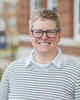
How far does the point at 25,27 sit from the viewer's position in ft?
34.8

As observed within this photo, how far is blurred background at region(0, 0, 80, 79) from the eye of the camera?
25.9 feet

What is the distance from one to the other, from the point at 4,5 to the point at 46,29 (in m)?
11.8

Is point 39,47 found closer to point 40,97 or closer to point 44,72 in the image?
point 44,72

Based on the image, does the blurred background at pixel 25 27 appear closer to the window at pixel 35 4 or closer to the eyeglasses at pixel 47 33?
the window at pixel 35 4

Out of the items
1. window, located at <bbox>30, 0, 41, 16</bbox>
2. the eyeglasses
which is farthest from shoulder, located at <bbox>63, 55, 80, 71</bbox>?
window, located at <bbox>30, 0, 41, 16</bbox>

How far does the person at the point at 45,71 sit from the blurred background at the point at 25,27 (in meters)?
3.54

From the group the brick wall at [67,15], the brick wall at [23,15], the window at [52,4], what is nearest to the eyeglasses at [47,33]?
the brick wall at [67,15]

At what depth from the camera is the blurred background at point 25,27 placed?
788 cm

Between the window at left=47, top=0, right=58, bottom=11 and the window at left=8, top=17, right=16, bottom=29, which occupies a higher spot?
the window at left=47, top=0, right=58, bottom=11

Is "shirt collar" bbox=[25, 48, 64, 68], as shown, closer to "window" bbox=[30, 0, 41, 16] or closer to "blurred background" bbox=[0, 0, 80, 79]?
"blurred background" bbox=[0, 0, 80, 79]

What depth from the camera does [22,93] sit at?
2.07m

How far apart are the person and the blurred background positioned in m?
3.54

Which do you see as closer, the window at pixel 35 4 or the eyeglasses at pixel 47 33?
the eyeglasses at pixel 47 33

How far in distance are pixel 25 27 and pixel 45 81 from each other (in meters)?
8.66
